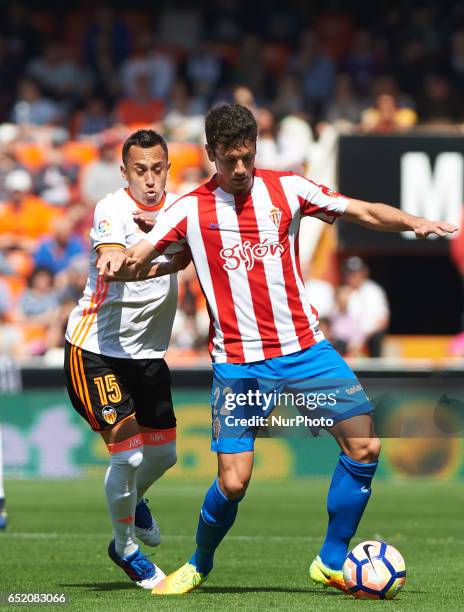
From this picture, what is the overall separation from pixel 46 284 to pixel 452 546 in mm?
8654

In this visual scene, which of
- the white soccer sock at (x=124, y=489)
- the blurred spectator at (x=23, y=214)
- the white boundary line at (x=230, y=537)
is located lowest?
the white boundary line at (x=230, y=537)

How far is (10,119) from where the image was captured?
20047 millimetres

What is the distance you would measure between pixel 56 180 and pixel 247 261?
40.2ft

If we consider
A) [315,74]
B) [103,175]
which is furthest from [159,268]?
[315,74]

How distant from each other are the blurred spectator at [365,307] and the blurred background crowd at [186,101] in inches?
0.8

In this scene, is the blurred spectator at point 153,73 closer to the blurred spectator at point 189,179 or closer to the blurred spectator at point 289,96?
the blurred spectator at point 289,96

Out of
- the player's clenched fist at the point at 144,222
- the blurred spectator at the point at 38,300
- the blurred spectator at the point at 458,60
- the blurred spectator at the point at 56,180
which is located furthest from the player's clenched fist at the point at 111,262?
the blurred spectator at the point at 458,60

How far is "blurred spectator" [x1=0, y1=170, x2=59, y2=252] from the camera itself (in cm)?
1775

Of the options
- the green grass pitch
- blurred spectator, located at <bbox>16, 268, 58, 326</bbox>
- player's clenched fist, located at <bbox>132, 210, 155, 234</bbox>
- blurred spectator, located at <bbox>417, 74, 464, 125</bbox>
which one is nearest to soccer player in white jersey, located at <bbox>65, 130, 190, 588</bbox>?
player's clenched fist, located at <bbox>132, 210, 155, 234</bbox>

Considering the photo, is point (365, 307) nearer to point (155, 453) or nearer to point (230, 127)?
point (155, 453)

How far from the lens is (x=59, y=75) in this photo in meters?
20.2

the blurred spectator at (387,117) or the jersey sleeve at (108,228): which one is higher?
the blurred spectator at (387,117)

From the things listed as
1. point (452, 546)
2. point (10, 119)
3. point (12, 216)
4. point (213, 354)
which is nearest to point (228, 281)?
point (213, 354)

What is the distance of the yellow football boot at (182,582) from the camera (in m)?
6.46
